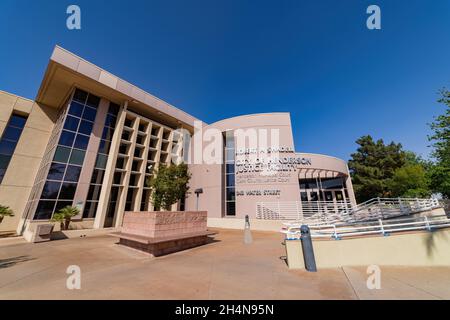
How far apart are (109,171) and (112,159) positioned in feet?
4.39

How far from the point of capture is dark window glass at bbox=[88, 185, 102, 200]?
657 inches

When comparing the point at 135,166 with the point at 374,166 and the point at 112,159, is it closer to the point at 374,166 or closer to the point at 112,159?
the point at 112,159

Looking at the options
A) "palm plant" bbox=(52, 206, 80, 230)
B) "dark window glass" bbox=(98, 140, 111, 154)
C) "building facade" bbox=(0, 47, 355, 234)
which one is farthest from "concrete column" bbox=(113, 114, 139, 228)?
"palm plant" bbox=(52, 206, 80, 230)

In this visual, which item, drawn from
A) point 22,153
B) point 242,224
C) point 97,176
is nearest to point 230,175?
point 242,224

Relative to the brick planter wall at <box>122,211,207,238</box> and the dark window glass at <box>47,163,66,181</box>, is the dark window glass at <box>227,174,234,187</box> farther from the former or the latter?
the dark window glass at <box>47,163,66,181</box>

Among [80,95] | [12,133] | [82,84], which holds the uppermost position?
[82,84]

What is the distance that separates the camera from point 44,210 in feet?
44.9

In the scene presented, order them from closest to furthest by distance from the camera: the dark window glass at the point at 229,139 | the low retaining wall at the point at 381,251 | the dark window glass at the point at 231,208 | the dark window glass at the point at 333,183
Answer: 1. the low retaining wall at the point at 381,251
2. the dark window glass at the point at 231,208
3. the dark window glass at the point at 229,139
4. the dark window glass at the point at 333,183

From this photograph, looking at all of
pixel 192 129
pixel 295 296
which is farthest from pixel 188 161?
pixel 295 296

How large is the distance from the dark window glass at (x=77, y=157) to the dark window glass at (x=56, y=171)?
2.74 ft

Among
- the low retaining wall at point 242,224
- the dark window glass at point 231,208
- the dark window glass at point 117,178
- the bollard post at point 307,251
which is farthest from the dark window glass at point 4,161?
the bollard post at point 307,251

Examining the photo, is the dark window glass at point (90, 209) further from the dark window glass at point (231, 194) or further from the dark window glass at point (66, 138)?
the dark window glass at point (231, 194)

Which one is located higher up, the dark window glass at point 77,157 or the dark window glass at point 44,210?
the dark window glass at point 77,157

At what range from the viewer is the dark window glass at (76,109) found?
16.5 meters
